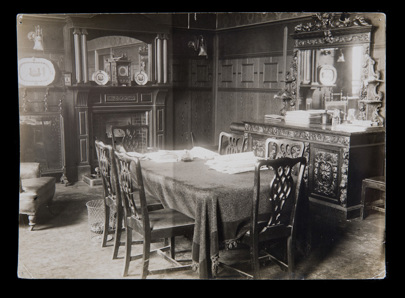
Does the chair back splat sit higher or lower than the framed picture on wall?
lower

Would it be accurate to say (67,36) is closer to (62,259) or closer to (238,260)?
(62,259)

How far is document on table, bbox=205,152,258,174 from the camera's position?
342 cm

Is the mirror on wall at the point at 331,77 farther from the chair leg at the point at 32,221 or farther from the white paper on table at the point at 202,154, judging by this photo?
the chair leg at the point at 32,221

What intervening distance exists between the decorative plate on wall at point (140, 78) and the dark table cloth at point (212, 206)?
382 centimetres

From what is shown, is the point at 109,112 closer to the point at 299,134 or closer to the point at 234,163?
the point at 299,134

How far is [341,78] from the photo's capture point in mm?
5488

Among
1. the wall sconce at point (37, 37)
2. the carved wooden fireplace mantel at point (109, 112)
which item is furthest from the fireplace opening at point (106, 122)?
the wall sconce at point (37, 37)

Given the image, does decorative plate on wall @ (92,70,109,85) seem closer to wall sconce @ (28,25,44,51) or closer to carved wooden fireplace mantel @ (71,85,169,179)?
carved wooden fireplace mantel @ (71,85,169,179)

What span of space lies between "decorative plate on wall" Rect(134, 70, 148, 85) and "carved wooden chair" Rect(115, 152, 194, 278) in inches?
143

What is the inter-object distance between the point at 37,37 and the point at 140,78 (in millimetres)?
1584

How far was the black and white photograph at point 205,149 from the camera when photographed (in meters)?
3.16

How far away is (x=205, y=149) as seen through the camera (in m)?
4.21

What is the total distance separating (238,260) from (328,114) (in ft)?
8.09

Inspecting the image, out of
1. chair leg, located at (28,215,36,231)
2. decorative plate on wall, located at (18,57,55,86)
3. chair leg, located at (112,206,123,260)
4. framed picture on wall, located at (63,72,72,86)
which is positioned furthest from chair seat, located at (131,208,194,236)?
decorative plate on wall, located at (18,57,55,86)
